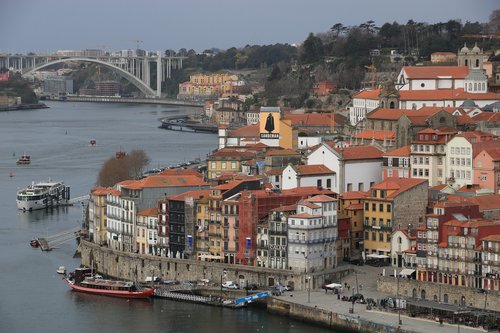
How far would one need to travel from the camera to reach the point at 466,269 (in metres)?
19.4

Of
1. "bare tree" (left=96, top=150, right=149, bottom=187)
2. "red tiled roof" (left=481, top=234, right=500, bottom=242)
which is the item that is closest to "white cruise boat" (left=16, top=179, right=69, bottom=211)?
"bare tree" (left=96, top=150, right=149, bottom=187)

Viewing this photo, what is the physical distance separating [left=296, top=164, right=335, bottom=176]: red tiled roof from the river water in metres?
3.88

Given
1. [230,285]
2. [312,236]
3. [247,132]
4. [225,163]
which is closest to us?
[312,236]

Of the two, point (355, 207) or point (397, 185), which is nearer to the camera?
point (397, 185)

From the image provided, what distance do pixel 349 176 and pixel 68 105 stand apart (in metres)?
61.7

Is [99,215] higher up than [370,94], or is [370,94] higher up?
[370,94]

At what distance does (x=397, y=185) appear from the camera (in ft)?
72.8

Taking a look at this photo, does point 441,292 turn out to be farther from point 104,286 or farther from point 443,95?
point 443,95

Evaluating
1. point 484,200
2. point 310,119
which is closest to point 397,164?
point 484,200

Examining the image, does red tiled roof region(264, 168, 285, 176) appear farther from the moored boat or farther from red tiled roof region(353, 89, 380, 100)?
the moored boat

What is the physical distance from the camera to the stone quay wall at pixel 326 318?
1820cm

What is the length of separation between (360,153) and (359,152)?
0.07 meters

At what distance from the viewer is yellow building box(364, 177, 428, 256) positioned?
71.5 ft

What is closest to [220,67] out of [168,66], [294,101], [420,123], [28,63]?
[168,66]
